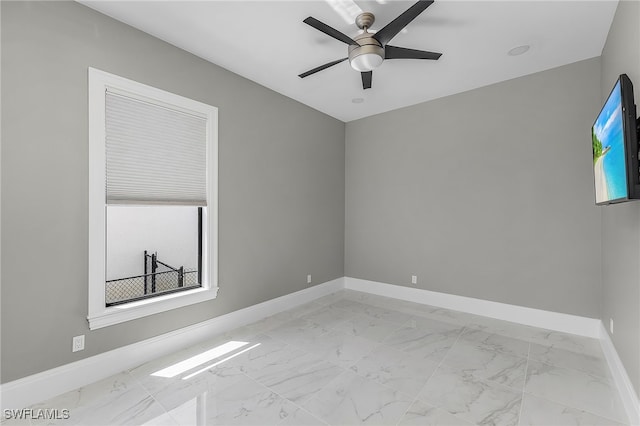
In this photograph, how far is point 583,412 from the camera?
2.03 m

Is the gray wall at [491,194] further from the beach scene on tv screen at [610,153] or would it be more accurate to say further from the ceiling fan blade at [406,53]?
the ceiling fan blade at [406,53]

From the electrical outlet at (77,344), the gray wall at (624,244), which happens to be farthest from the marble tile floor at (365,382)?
the gray wall at (624,244)

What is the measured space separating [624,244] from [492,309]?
6.17 feet

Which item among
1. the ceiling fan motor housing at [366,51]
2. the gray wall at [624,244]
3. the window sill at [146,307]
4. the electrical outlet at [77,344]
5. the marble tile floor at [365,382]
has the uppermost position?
the ceiling fan motor housing at [366,51]

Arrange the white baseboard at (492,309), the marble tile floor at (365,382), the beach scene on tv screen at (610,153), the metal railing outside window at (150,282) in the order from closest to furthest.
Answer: the beach scene on tv screen at (610,153) → the marble tile floor at (365,382) → the white baseboard at (492,309) → the metal railing outside window at (150,282)

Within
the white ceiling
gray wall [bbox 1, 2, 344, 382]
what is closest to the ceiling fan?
the white ceiling

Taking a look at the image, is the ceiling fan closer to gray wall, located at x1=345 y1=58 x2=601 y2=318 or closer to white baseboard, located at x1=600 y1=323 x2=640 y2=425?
gray wall, located at x1=345 y1=58 x2=601 y2=318

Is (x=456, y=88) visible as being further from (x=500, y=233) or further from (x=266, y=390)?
(x=266, y=390)

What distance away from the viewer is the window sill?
2443mm

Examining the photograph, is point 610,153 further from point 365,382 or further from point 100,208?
point 100,208

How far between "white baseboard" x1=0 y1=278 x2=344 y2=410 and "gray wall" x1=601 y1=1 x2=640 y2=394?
3384 mm

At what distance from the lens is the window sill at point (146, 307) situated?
2443 mm

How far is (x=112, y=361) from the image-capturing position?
2.49m

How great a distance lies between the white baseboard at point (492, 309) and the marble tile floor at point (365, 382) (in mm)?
143
